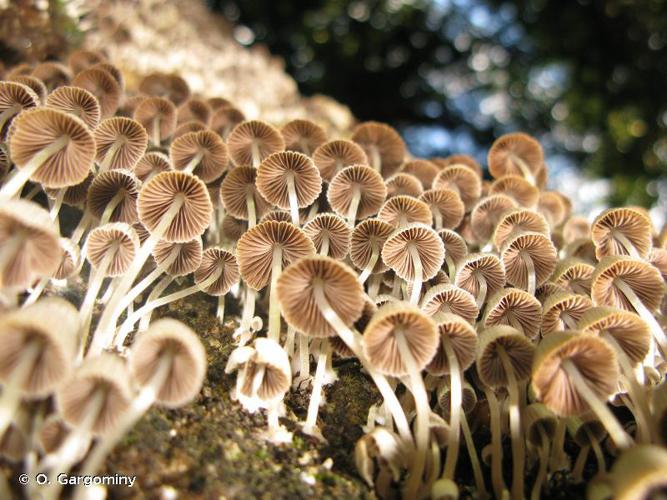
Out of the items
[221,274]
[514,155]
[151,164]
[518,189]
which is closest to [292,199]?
[221,274]

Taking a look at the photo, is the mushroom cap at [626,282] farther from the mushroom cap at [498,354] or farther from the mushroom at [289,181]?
the mushroom at [289,181]

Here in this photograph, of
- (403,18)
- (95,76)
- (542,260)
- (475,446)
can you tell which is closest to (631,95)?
(403,18)

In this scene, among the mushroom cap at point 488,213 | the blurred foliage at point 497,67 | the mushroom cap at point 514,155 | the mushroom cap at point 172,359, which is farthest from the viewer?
the blurred foliage at point 497,67

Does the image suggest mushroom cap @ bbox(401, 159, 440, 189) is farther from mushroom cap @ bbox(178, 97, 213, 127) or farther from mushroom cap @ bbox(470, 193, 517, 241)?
mushroom cap @ bbox(178, 97, 213, 127)

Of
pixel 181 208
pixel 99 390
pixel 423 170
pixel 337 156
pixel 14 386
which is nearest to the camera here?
pixel 14 386

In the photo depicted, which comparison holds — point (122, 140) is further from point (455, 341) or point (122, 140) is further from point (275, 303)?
point (455, 341)

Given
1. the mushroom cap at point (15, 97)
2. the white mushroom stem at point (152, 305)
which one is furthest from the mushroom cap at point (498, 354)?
the mushroom cap at point (15, 97)
